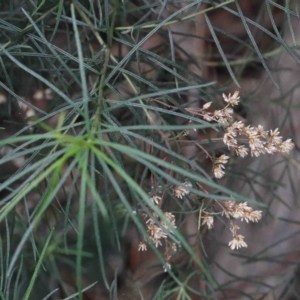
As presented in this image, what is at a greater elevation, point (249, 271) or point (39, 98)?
point (39, 98)

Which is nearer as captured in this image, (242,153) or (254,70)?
(242,153)

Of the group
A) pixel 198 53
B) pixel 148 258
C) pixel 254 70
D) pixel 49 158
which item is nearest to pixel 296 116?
pixel 254 70

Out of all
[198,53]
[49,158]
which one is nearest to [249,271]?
[198,53]

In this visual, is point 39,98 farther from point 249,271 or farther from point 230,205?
point 249,271

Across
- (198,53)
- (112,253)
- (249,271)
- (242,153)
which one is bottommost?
(249,271)

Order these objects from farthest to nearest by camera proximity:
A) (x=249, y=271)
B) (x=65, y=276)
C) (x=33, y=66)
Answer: (x=249, y=271)
(x=65, y=276)
(x=33, y=66)

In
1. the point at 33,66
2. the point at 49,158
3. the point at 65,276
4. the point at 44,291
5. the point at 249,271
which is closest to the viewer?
the point at 49,158

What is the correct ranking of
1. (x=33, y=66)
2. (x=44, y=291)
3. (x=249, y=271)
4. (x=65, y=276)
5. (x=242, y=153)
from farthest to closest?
1. (x=249, y=271)
2. (x=65, y=276)
3. (x=44, y=291)
4. (x=33, y=66)
5. (x=242, y=153)

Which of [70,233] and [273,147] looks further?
[70,233]

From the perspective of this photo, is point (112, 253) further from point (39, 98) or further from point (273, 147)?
point (273, 147)
